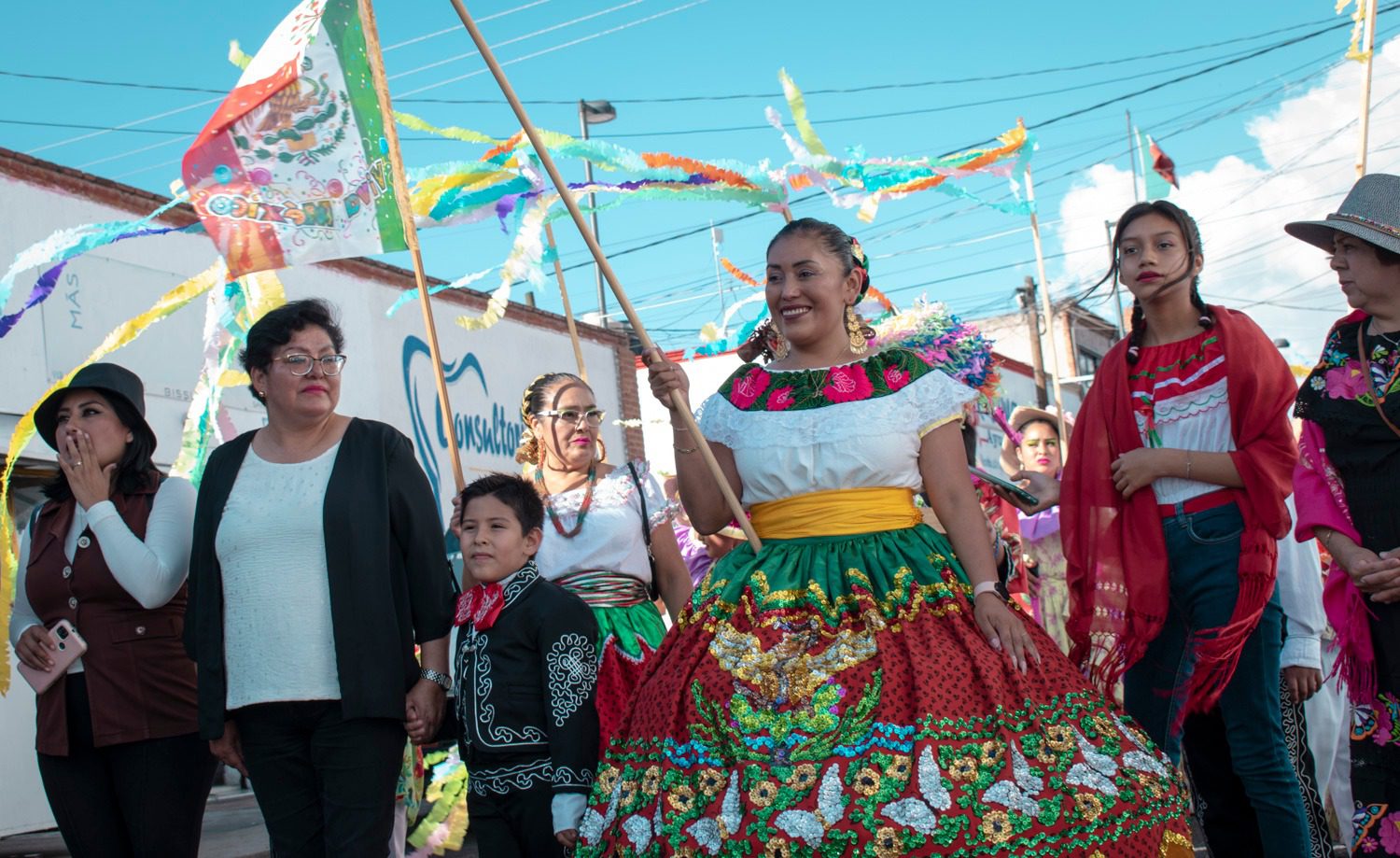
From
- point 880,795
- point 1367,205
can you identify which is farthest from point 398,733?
point 1367,205

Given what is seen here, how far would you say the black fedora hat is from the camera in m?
4.21

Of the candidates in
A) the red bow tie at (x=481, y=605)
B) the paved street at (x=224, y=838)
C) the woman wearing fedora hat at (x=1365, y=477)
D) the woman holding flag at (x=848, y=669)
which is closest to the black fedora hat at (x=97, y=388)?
the red bow tie at (x=481, y=605)

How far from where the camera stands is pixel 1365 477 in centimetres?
354

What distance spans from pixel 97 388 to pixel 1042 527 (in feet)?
15.5

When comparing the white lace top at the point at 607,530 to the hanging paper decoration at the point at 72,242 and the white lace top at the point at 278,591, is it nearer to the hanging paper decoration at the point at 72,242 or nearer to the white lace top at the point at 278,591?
the white lace top at the point at 278,591

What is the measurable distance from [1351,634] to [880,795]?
55.4 inches

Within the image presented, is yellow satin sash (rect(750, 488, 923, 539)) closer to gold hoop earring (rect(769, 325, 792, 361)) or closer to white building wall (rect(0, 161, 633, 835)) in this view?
gold hoop earring (rect(769, 325, 792, 361))

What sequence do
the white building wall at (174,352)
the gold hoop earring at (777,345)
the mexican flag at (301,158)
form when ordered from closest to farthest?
1. the gold hoop earring at (777,345)
2. the mexican flag at (301,158)
3. the white building wall at (174,352)

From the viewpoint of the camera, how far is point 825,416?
3.60m

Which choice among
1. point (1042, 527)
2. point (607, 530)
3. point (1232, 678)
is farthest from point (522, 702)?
point (1042, 527)

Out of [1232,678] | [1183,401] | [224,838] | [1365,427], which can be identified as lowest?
[224,838]

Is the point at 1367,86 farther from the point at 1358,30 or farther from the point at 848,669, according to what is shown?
the point at 848,669

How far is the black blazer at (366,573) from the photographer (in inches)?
141

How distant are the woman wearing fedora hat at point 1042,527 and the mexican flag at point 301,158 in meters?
3.59
